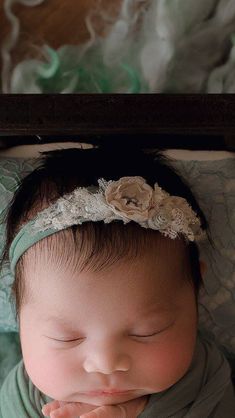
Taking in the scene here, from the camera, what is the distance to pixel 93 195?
32.1 inches

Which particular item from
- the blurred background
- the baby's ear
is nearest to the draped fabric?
the baby's ear

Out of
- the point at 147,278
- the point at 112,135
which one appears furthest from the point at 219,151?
the point at 147,278

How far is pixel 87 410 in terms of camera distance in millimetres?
856

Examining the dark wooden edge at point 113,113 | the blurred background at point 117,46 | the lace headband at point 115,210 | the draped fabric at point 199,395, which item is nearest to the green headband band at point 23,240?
the lace headband at point 115,210

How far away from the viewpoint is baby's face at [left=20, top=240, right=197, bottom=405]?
799 millimetres

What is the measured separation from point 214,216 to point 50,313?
1.02ft

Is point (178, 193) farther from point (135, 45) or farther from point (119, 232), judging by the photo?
point (135, 45)

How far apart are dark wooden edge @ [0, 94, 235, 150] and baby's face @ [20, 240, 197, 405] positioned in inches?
6.3

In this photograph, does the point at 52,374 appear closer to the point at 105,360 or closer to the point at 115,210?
the point at 105,360

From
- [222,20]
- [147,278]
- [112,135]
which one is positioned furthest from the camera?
[222,20]

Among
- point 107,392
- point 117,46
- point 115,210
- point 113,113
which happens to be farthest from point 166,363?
point 117,46

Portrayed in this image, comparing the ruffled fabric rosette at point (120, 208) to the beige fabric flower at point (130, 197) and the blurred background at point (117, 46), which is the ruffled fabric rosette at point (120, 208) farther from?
the blurred background at point (117, 46)

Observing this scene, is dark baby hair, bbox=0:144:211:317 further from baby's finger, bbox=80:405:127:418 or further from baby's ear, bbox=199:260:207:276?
baby's finger, bbox=80:405:127:418

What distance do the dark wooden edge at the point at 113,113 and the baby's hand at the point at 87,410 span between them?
0.35m
